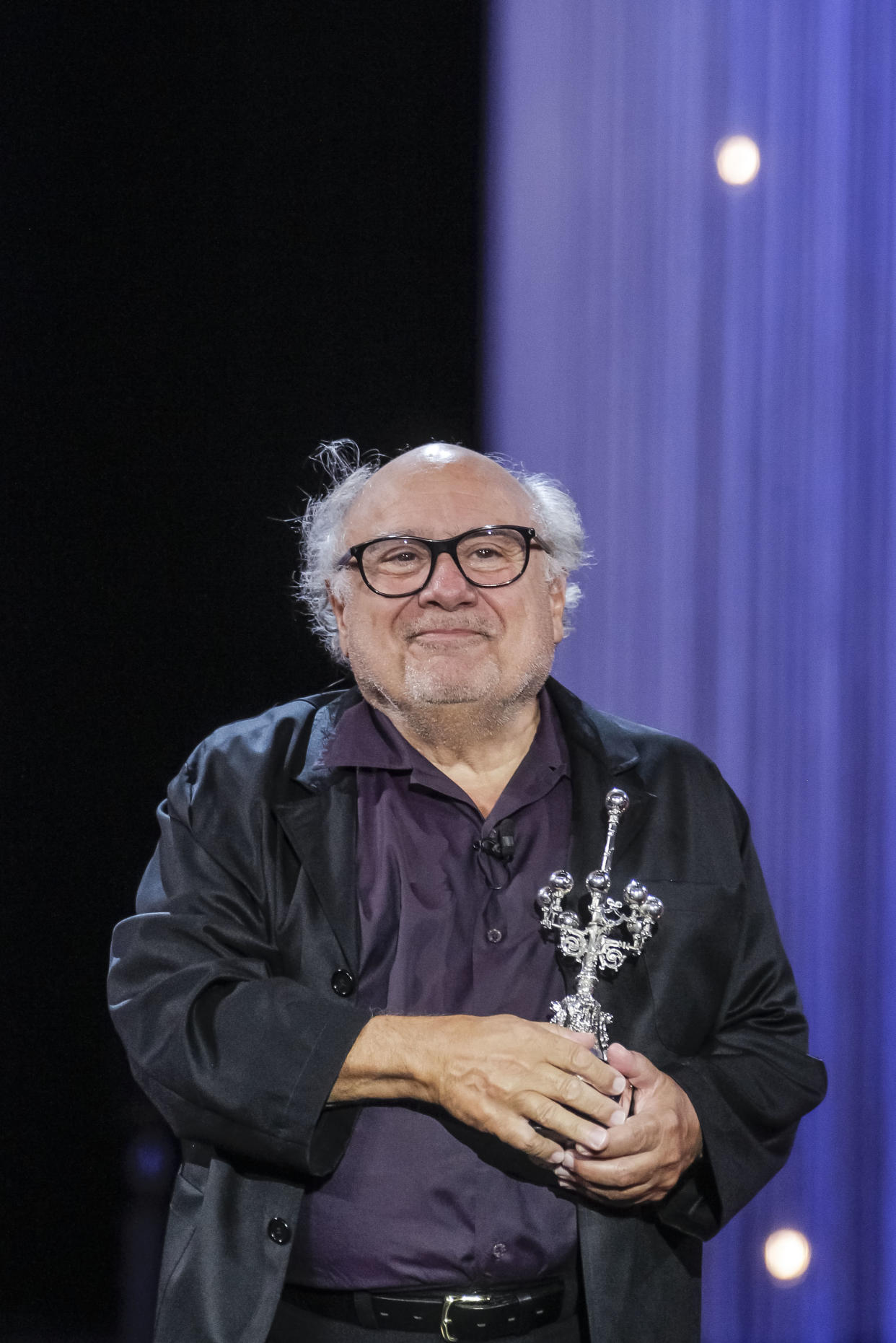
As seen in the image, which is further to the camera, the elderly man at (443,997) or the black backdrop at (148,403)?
the black backdrop at (148,403)

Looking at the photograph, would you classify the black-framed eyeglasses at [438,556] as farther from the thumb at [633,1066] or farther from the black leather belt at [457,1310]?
the black leather belt at [457,1310]

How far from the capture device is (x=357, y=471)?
7.07 ft

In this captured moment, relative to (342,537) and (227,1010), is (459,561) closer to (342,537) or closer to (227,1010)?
(342,537)

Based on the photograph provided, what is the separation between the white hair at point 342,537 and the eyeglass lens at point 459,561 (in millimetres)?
80

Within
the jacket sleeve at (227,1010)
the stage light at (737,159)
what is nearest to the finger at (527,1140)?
the jacket sleeve at (227,1010)

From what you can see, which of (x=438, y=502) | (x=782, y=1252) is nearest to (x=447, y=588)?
(x=438, y=502)

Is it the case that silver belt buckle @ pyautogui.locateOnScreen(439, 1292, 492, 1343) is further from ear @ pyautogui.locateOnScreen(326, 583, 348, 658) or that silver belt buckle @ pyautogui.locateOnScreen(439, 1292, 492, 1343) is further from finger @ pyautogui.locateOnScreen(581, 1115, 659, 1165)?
ear @ pyautogui.locateOnScreen(326, 583, 348, 658)

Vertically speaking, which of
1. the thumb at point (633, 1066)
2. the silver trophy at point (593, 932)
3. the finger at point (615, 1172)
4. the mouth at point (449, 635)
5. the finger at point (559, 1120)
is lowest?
the finger at point (615, 1172)

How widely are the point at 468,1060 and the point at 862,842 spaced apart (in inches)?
59.2

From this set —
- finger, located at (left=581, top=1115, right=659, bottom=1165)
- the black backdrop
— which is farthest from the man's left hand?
the black backdrop

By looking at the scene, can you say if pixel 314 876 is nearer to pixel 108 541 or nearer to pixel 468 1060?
pixel 468 1060

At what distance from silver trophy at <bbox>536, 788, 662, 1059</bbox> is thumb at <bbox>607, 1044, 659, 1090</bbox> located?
31 millimetres

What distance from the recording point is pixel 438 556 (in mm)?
1841

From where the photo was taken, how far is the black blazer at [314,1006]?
4.93 feet
